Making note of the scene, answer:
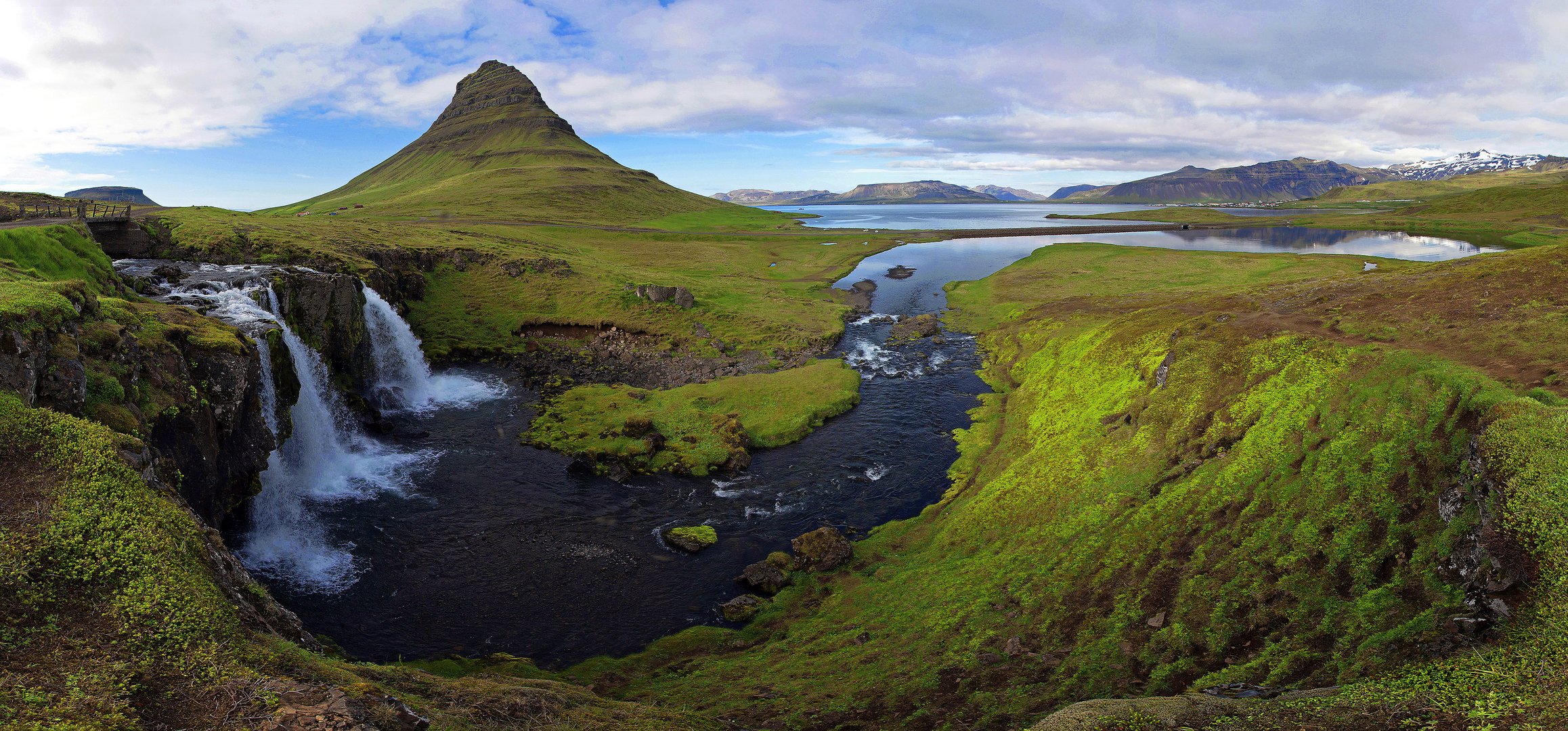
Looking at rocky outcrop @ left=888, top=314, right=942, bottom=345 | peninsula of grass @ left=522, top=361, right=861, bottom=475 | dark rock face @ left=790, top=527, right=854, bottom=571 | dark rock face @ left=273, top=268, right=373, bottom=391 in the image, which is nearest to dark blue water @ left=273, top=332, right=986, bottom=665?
peninsula of grass @ left=522, top=361, right=861, bottom=475

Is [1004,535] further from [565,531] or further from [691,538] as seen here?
[565,531]

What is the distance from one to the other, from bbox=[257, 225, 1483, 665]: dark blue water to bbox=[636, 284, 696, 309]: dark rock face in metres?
23.7

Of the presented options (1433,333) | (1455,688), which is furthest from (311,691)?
(1433,333)

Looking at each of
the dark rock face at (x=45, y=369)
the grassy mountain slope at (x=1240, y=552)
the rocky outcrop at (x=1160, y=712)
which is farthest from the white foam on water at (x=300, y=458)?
the rocky outcrop at (x=1160, y=712)

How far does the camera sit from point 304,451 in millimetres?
38625

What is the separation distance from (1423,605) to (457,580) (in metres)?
33.4

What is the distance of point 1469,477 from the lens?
18875 millimetres

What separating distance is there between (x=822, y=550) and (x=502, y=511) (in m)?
Answer: 17.3

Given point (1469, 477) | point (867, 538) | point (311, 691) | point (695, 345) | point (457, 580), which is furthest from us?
point (695, 345)

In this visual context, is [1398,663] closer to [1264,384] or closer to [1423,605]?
[1423,605]

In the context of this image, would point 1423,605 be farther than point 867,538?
No

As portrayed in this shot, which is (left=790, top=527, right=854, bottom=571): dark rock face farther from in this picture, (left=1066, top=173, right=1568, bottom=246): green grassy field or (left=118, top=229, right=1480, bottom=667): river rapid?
(left=1066, top=173, right=1568, bottom=246): green grassy field

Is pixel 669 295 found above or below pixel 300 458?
above

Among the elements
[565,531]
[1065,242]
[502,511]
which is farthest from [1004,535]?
[1065,242]
